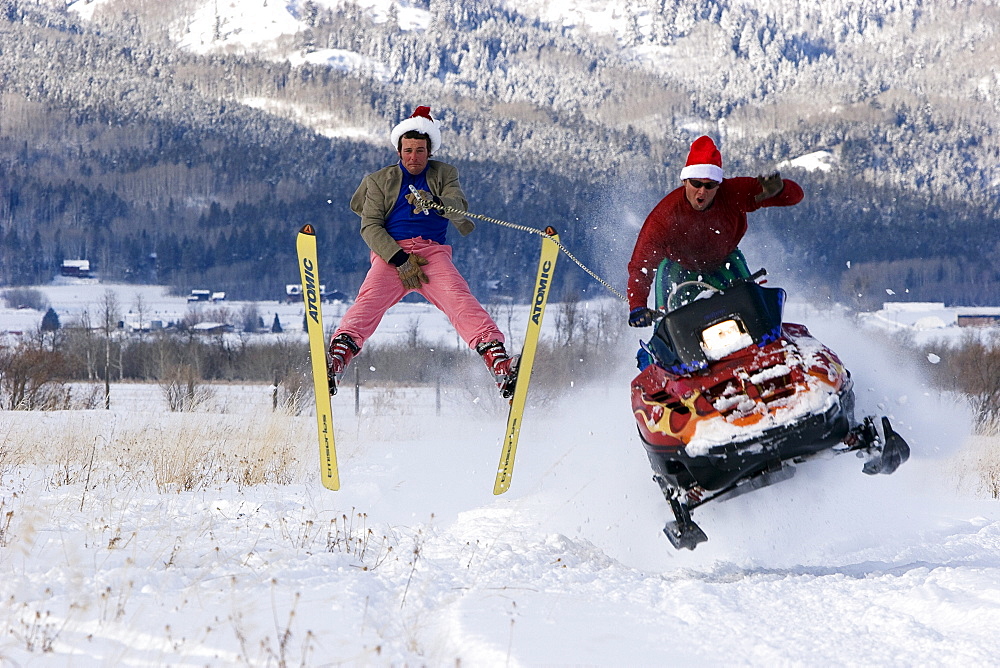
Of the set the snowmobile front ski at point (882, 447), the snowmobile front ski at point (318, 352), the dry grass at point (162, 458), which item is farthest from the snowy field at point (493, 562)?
the snowmobile front ski at point (882, 447)

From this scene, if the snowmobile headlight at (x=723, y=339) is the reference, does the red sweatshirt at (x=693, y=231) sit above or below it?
above

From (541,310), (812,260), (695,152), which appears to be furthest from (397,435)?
(812,260)

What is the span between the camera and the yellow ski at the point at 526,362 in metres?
7.32

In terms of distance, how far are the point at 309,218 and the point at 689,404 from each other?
197551 mm

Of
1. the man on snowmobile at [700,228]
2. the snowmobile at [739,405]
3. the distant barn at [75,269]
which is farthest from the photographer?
the distant barn at [75,269]

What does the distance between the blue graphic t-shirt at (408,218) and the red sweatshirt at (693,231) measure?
1645 mm

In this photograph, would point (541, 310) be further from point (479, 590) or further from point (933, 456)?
point (479, 590)

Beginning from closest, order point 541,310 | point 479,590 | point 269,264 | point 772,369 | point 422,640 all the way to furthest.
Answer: point 422,640 < point 479,590 < point 772,369 < point 541,310 < point 269,264

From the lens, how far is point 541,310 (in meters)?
7.61

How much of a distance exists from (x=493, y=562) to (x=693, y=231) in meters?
3.10

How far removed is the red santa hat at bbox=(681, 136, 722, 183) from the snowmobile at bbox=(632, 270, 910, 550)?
1294mm

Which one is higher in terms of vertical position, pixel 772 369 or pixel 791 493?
pixel 772 369

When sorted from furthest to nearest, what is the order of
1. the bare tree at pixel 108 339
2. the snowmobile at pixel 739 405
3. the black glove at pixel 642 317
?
the bare tree at pixel 108 339
the black glove at pixel 642 317
the snowmobile at pixel 739 405

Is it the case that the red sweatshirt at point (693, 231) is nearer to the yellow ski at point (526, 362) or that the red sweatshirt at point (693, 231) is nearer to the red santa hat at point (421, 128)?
the yellow ski at point (526, 362)
